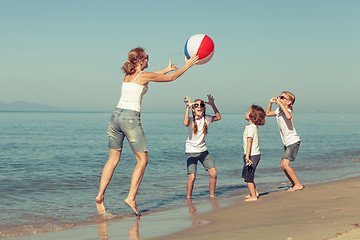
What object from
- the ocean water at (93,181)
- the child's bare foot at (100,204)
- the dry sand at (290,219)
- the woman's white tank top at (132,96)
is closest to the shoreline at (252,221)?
the dry sand at (290,219)

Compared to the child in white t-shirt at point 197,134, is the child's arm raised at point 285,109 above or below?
above

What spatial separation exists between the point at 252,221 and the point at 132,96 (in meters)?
2.33

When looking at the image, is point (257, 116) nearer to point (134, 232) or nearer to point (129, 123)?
point (129, 123)

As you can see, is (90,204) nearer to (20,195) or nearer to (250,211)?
(20,195)

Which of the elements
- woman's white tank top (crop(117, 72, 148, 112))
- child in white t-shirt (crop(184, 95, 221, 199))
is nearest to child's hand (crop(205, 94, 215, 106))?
child in white t-shirt (crop(184, 95, 221, 199))

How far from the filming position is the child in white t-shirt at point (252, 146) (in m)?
7.04

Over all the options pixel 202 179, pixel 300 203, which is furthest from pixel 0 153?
pixel 300 203

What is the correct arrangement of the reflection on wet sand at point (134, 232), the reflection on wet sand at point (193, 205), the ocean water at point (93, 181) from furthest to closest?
1. the ocean water at point (93, 181)
2. the reflection on wet sand at point (193, 205)
3. the reflection on wet sand at point (134, 232)

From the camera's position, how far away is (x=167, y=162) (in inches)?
584

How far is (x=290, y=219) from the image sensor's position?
470 centimetres

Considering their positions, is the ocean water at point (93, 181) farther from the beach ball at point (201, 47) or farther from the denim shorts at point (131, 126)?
the beach ball at point (201, 47)

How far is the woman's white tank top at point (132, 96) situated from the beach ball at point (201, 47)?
1749 mm

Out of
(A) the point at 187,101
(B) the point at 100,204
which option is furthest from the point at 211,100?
(B) the point at 100,204

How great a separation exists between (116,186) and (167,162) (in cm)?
536
